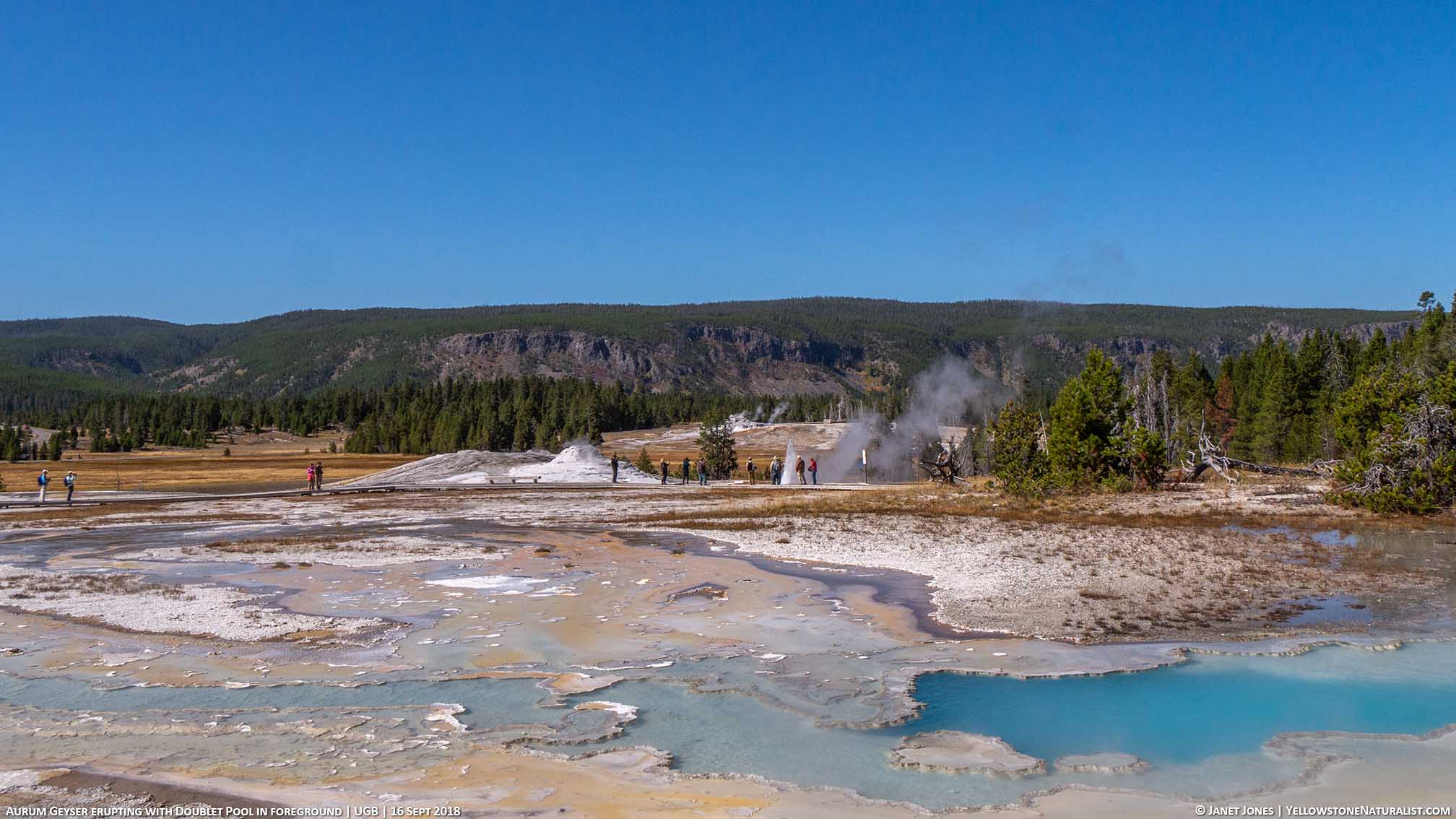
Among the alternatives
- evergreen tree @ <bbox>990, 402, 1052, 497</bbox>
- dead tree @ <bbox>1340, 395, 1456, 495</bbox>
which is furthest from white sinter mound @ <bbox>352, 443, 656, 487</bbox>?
dead tree @ <bbox>1340, 395, 1456, 495</bbox>

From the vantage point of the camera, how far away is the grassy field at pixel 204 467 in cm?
5894

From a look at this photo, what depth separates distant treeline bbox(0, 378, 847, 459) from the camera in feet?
382

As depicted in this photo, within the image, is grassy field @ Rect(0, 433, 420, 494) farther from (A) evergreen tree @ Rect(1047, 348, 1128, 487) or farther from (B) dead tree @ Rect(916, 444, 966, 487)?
(A) evergreen tree @ Rect(1047, 348, 1128, 487)

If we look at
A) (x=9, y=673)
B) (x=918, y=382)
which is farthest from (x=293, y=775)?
(x=918, y=382)

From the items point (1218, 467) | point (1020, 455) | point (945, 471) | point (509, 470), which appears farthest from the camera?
point (509, 470)

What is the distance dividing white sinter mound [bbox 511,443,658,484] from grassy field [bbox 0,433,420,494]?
522 inches

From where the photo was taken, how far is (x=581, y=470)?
52688 millimetres

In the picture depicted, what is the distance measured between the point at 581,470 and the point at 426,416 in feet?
257

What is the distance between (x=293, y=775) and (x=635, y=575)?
10.0m

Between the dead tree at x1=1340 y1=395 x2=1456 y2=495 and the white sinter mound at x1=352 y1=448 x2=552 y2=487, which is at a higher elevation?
the dead tree at x1=1340 y1=395 x2=1456 y2=495

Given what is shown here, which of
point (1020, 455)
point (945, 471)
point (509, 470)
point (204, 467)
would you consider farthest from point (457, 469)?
point (204, 467)

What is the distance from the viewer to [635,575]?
1709cm

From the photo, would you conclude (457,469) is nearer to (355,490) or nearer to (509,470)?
(509,470)

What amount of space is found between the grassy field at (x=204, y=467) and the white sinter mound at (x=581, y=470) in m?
13.3
